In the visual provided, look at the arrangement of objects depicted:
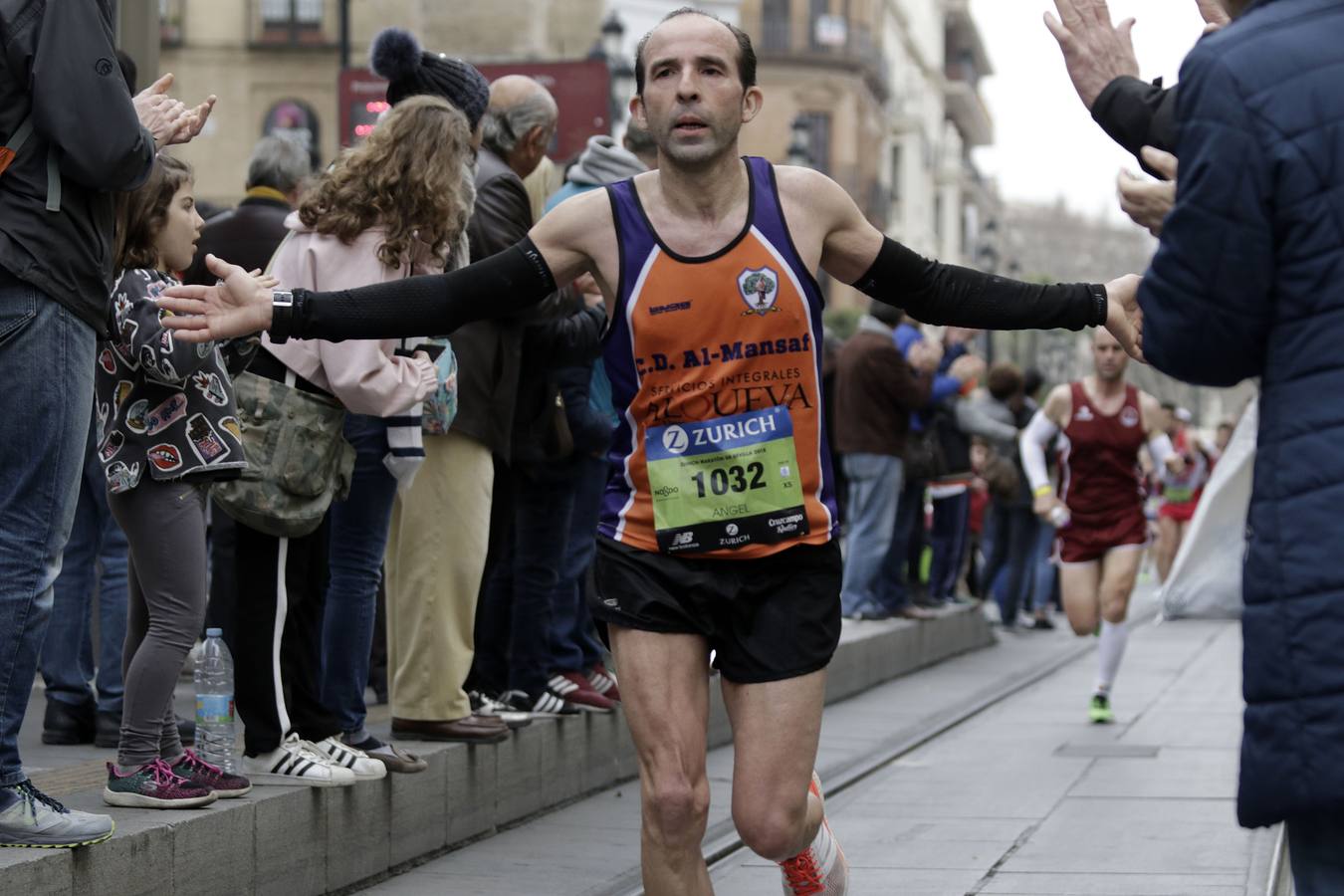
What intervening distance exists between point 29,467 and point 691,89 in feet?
5.52

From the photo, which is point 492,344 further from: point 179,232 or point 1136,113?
point 1136,113

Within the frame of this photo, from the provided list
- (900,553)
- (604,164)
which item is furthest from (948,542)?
(604,164)

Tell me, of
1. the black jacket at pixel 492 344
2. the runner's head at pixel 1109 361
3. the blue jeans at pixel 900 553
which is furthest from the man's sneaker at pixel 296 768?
the blue jeans at pixel 900 553

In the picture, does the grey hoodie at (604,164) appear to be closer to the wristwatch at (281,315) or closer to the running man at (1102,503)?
the running man at (1102,503)

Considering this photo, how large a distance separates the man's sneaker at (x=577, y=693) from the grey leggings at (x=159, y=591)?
2724mm

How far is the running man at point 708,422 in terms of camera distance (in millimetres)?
4809

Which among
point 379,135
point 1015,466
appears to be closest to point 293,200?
point 379,135

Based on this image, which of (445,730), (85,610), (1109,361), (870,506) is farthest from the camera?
(870,506)

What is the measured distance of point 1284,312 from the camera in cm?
327

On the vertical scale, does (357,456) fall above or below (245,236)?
below

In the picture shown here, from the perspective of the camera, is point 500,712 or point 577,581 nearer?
point 500,712

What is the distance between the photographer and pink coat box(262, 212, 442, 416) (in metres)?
6.32

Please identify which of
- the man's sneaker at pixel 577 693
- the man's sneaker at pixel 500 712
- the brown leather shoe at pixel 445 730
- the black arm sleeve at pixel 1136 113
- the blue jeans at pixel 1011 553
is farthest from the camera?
the blue jeans at pixel 1011 553

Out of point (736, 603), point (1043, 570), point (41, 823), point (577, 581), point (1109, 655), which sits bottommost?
point (1043, 570)
